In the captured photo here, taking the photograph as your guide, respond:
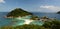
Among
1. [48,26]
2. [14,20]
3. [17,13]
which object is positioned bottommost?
[48,26]

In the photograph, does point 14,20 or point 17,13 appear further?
point 17,13

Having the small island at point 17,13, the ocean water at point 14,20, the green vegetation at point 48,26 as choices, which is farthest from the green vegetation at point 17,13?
the green vegetation at point 48,26

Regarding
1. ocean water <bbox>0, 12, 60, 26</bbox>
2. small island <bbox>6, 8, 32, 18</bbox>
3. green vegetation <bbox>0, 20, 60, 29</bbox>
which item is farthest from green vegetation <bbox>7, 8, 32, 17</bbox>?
green vegetation <bbox>0, 20, 60, 29</bbox>

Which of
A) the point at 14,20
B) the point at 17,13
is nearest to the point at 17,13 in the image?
the point at 17,13

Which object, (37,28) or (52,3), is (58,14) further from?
(37,28)

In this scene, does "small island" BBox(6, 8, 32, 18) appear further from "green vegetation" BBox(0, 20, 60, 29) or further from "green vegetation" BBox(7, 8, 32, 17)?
"green vegetation" BBox(0, 20, 60, 29)

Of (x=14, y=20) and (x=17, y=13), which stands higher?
(x=17, y=13)

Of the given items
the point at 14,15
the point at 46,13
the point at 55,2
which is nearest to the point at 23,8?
the point at 14,15

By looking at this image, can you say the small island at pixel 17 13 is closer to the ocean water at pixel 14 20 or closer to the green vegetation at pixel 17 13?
the green vegetation at pixel 17 13

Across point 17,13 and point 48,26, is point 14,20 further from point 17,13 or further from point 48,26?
point 48,26

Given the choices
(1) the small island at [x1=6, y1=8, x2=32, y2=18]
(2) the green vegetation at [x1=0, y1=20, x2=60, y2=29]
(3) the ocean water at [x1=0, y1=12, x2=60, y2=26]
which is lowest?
(2) the green vegetation at [x1=0, y1=20, x2=60, y2=29]

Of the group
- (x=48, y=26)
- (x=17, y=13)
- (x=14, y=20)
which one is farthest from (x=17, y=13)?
(x=48, y=26)

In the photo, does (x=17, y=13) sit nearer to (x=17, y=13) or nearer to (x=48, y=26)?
(x=17, y=13)
